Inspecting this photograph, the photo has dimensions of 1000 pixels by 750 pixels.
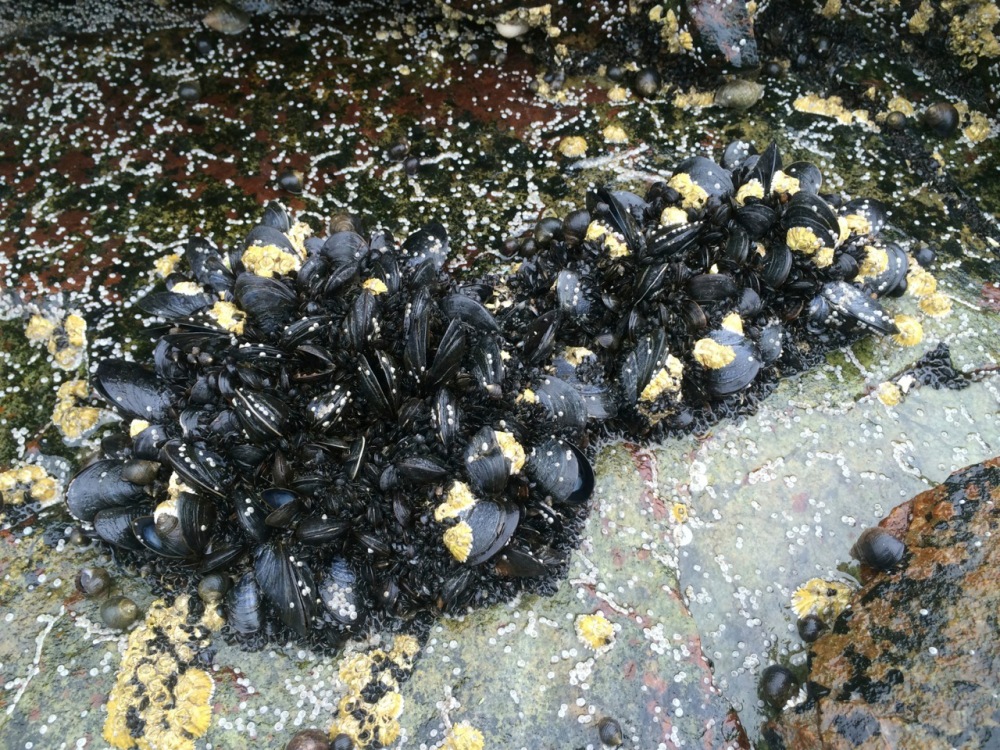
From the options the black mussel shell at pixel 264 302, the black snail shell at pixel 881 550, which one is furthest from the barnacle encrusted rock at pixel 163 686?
the black snail shell at pixel 881 550

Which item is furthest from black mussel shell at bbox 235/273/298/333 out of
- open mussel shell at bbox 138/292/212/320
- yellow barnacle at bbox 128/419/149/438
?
yellow barnacle at bbox 128/419/149/438

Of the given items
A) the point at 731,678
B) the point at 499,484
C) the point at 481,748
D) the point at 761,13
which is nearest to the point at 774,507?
the point at 731,678

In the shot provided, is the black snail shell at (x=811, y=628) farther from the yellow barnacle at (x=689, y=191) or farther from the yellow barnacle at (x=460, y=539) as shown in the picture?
the yellow barnacle at (x=689, y=191)

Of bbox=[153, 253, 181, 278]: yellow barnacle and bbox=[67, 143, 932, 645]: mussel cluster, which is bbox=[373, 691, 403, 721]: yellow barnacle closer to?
bbox=[67, 143, 932, 645]: mussel cluster

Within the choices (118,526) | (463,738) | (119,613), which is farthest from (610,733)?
(118,526)

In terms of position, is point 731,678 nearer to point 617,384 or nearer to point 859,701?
point 859,701

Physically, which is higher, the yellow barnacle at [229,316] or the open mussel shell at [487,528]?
the yellow barnacle at [229,316]

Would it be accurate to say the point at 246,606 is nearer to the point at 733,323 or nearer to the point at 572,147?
the point at 733,323
